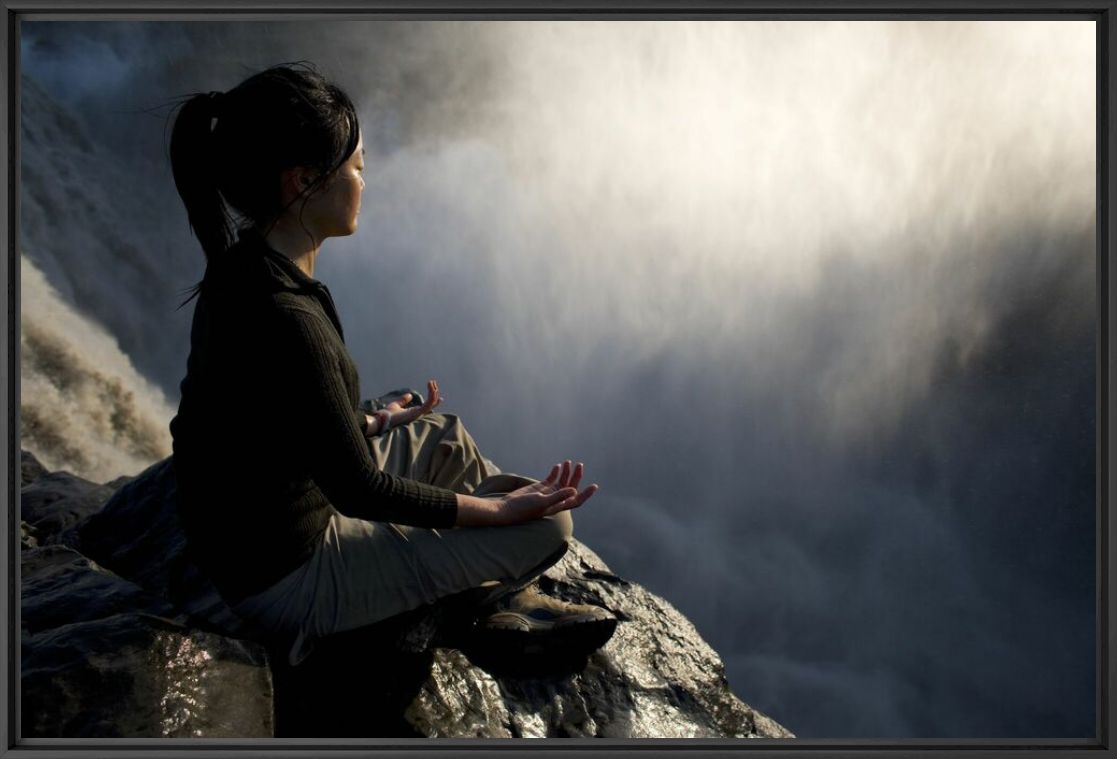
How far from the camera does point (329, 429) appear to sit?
2428 millimetres

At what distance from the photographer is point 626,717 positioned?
3.00m

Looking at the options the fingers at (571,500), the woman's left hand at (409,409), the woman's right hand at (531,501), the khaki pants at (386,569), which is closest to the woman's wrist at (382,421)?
the woman's left hand at (409,409)

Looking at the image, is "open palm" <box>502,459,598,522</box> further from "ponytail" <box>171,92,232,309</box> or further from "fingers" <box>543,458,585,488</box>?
"ponytail" <box>171,92,232,309</box>

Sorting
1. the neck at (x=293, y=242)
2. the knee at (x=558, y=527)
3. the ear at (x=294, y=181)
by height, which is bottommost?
the knee at (x=558, y=527)

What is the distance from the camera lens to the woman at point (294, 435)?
2453 millimetres

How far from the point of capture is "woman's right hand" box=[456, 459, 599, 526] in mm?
2594

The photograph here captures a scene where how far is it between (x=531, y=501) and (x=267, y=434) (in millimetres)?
656

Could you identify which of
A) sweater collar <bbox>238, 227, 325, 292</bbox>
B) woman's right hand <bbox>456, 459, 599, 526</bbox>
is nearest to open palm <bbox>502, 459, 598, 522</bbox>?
woman's right hand <bbox>456, 459, 599, 526</bbox>

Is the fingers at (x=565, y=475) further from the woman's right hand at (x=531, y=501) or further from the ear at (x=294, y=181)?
the ear at (x=294, y=181)

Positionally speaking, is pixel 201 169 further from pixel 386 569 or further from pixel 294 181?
pixel 386 569

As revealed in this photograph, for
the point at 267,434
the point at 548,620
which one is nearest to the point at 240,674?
the point at 267,434

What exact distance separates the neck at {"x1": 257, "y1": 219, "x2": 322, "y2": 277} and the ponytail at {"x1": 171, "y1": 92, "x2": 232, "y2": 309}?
0.13 m

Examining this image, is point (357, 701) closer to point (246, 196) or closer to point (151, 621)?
point (151, 621)

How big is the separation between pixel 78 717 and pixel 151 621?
10.9 inches
